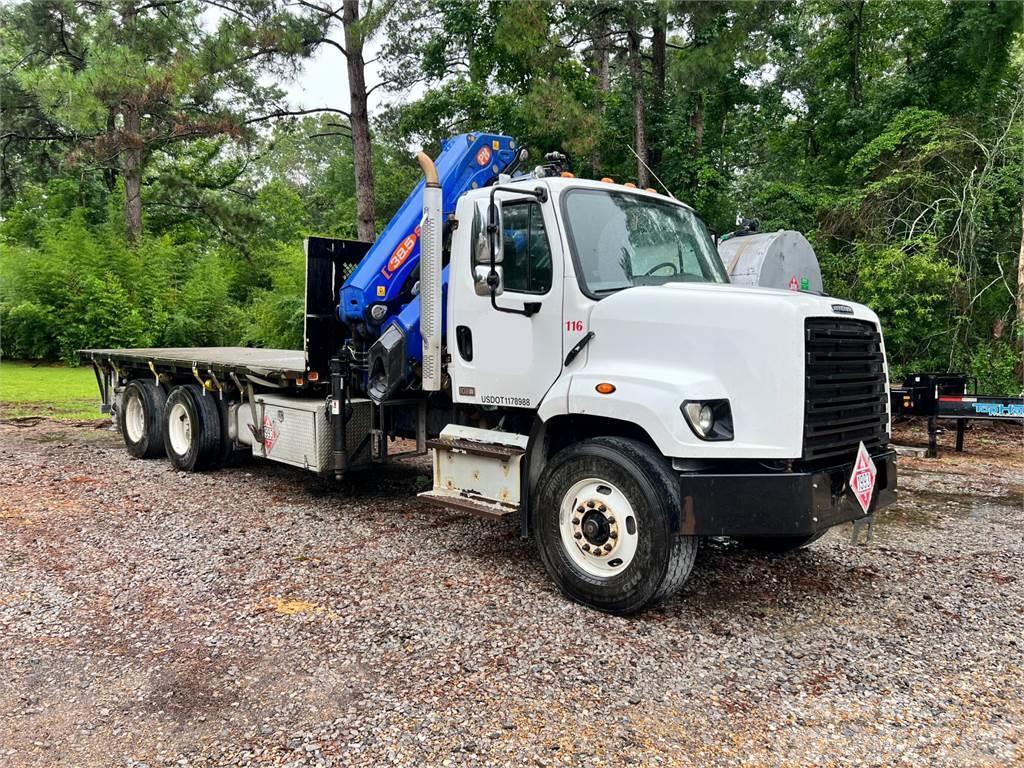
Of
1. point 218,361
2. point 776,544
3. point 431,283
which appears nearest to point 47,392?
point 218,361

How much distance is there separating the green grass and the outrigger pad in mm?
9203

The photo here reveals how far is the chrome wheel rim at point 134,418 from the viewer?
9805 mm

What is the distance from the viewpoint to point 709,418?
420 centimetres

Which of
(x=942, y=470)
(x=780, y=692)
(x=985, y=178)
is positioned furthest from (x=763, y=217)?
(x=780, y=692)

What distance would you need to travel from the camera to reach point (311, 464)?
706cm

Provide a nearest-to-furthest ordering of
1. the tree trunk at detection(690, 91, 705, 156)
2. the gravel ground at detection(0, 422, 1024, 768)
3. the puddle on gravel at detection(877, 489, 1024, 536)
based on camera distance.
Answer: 1. the gravel ground at detection(0, 422, 1024, 768)
2. the puddle on gravel at detection(877, 489, 1024, 536)
3. the tree trunk at detection(690, 91, 705, 156)

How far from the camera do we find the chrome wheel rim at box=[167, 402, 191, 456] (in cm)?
897

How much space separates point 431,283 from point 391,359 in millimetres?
873

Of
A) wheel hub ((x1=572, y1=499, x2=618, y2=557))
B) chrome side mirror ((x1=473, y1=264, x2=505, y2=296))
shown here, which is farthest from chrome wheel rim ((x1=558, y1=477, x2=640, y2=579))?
chrome side mirror ((x1=473, y1=264, x2=505, y2=296))

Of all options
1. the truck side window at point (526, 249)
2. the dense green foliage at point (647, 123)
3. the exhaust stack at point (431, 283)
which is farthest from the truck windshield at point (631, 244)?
the dense green foliage at point (647, 123)

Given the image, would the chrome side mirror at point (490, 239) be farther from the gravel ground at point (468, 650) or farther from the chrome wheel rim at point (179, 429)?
the chrome wheel rim at point (179, 429)

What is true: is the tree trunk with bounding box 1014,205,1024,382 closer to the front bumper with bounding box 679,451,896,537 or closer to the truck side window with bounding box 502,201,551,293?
the front bumper with bounding box 679,451,896,537

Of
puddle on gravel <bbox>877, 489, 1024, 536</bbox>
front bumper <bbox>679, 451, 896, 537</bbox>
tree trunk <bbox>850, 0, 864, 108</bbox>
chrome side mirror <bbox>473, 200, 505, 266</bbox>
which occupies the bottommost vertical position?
puddle on gravel <bbox>877, 489, 1024, 536</bbox>

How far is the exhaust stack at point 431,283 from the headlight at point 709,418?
225 cm
